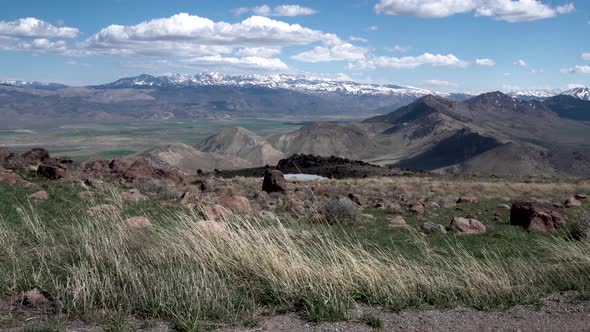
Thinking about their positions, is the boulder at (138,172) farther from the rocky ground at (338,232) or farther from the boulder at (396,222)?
the boulder at (396,222)

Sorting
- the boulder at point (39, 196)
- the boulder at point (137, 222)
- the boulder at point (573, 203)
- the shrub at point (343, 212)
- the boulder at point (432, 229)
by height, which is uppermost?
the boulder at point (137, 222)

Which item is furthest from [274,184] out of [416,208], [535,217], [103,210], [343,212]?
[103,210]

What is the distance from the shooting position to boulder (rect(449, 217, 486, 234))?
14.7m

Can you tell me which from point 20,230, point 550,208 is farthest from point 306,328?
point 550,208

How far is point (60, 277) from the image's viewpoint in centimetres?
655

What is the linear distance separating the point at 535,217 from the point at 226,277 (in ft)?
41.3

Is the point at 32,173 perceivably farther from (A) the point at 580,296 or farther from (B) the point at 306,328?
(A) the point at 580,296

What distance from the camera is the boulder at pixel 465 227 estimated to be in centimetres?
1471

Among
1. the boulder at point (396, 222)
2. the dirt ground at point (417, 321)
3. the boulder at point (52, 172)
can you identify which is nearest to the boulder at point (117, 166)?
the boulder at point (52, 172)

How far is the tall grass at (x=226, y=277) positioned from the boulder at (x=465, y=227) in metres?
6.83

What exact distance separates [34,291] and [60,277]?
0.43m

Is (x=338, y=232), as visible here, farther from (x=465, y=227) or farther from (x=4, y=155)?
(x=4, y=155)

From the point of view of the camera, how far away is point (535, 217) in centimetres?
1606

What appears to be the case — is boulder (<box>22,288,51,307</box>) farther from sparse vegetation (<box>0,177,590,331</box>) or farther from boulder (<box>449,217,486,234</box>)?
boulder (<box>449,217,486,234</box>)
